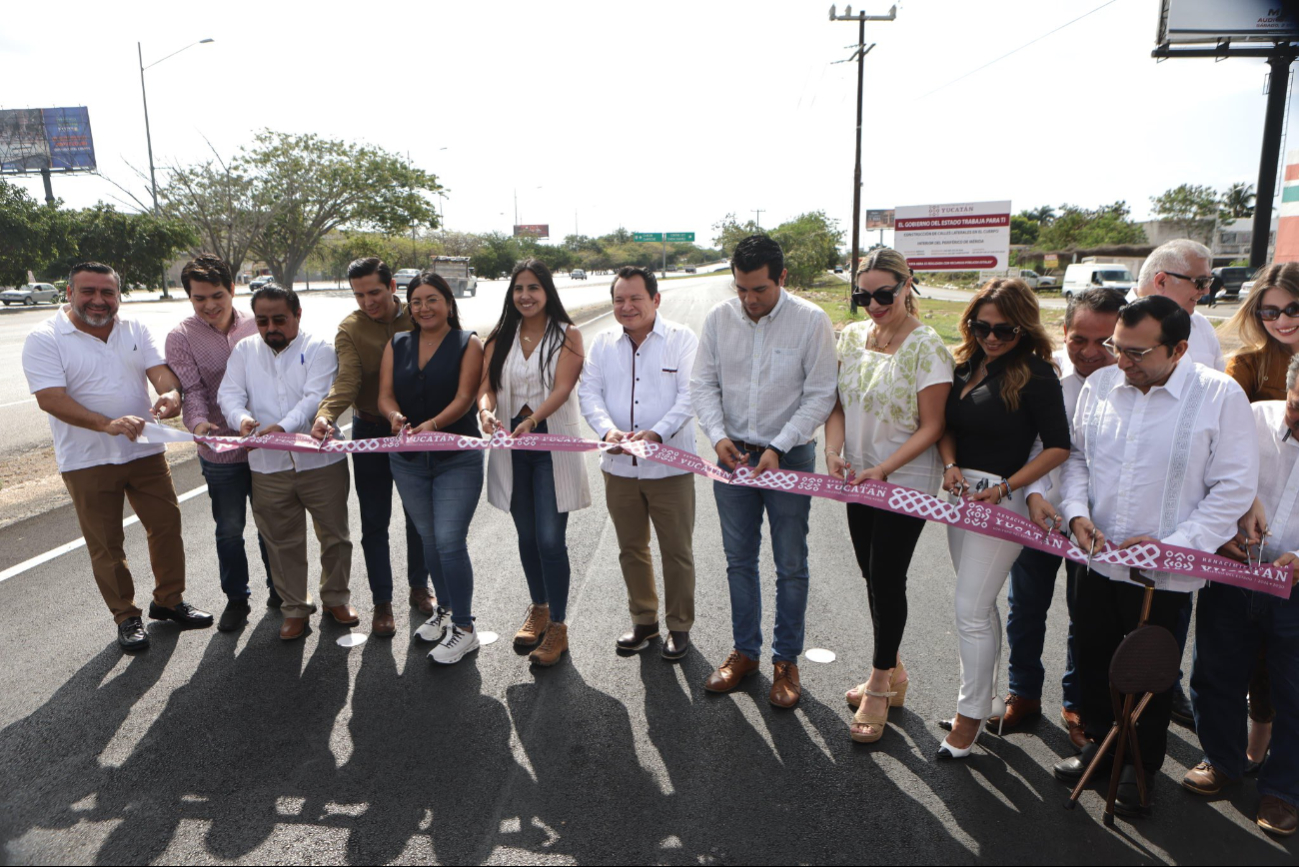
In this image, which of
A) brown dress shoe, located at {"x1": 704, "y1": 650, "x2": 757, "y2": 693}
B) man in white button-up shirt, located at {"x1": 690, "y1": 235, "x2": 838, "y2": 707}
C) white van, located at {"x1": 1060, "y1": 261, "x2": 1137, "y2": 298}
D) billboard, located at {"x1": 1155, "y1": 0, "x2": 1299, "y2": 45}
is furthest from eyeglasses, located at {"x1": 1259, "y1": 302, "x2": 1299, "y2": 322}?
white van, located at {"x1": 1060, "y1": 261, "x2": 1137, "y2": 298}

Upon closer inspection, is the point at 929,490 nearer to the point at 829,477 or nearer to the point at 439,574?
the point at 829,477

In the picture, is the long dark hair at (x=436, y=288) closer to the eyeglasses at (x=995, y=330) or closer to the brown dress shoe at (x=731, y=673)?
the brown dress shoe at (x=731, y=673)

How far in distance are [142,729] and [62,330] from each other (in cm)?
227

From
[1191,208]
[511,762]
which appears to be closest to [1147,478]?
[511,762]

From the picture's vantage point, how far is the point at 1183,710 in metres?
3.70

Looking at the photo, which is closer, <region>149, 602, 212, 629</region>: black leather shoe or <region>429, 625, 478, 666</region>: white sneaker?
<region>429, 625, 478, 666</region>: white sneaker

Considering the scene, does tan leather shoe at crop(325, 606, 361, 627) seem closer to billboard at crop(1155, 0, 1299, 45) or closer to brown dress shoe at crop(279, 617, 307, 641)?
brown dress shoe at crop(279, 617, 307, 641)

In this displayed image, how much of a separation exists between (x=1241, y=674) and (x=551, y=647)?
3091mm

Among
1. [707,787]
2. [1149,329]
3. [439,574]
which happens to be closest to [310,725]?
[439,574]

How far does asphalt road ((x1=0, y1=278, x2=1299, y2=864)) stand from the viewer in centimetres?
279

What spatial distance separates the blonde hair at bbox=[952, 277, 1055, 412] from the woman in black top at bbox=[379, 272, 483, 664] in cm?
265

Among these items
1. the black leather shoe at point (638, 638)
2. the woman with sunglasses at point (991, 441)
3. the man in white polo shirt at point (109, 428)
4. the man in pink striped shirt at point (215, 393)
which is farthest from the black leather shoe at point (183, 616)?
the woman with sunglasses at point (991, 441)

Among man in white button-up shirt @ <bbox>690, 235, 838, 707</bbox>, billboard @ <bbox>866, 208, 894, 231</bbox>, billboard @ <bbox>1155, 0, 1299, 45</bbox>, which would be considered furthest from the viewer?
billboard @ <bbox>866, 208, 894, 231</bbox>

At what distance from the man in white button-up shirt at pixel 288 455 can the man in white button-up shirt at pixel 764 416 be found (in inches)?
87.4
